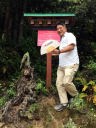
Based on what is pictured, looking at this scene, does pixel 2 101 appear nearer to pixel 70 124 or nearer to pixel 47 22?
A: pixel 70 124

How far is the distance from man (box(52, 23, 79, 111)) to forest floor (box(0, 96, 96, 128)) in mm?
213

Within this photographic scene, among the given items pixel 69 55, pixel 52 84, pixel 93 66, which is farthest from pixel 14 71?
pixel 69 55

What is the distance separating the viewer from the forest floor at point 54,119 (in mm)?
8453

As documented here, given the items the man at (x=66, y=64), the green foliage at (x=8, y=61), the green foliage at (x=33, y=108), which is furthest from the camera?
the green foliage at (x=8, y=61)

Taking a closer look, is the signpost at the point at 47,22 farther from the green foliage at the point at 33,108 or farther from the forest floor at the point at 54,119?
the forest floor at the point at 54,119

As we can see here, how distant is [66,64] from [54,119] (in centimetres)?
141

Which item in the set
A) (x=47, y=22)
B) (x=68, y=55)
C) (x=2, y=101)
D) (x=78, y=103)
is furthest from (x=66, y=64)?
(x=2, y=101)

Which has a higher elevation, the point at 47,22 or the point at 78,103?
the point at 47,22

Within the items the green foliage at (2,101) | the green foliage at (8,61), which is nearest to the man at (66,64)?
the green foliage at (2,101)

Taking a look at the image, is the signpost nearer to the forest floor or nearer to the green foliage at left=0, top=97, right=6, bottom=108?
the green foliage at left=0, top=97, right=6, bottom=108

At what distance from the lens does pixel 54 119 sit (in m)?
8.71

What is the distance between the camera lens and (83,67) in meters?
11.7

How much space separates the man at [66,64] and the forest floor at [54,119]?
0.70ft

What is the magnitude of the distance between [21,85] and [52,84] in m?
1.04
